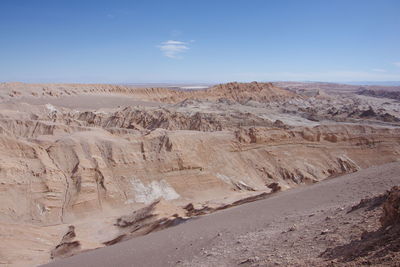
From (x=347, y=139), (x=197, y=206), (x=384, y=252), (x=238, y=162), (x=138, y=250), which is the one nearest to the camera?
(x=384, y=252)

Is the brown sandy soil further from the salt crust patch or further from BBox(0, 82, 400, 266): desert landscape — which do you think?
the salt crust patch

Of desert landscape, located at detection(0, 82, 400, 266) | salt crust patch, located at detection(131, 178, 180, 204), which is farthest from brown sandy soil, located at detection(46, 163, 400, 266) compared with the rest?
salt crust patch, located at detection(131, 178, 180, 204)

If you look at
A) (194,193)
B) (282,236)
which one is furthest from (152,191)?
(282,236)

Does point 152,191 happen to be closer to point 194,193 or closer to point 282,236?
point 194,193

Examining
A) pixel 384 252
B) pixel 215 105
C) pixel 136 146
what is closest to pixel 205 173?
pixel 136 146

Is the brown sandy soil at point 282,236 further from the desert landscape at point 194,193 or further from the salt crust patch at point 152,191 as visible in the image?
the salt crust patch at point 152,191

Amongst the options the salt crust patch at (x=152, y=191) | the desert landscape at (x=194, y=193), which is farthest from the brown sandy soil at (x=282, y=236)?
the salt crust patch at (x=152, y=191)

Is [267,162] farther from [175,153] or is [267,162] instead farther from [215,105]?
[215,105]
